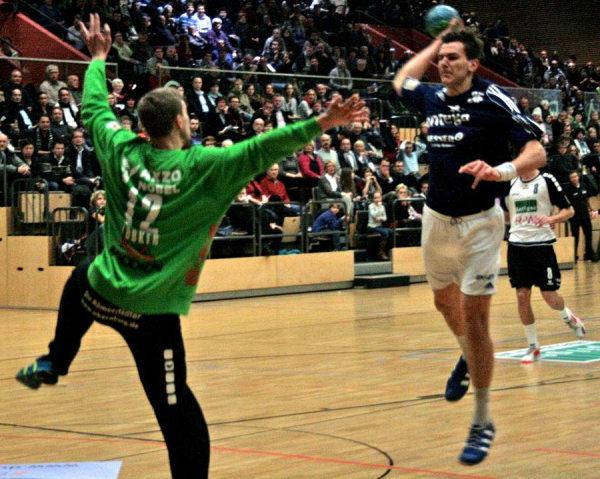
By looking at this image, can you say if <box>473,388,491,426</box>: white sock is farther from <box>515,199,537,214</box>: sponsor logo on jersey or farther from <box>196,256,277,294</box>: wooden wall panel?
<box>196,256,277,294</box>: wooden wall panel

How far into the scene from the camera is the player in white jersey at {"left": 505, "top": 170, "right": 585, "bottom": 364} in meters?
11.0

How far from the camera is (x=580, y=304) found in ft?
53.6

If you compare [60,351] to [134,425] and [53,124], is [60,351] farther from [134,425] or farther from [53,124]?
[53,124]

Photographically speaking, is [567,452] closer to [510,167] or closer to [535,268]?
[510,167]

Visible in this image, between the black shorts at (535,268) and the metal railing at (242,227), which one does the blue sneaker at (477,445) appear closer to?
the black shorts at (535,268)

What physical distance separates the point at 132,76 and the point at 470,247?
47.6 ft

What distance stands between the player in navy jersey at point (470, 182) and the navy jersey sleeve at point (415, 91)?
0.42 feet

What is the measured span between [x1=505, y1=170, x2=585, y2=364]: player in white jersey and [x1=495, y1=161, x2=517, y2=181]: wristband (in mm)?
4961

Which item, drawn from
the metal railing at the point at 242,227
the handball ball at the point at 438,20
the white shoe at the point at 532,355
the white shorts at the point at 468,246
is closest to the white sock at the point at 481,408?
the white shorts at the point at 468,246

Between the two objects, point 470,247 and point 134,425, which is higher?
point 470,247

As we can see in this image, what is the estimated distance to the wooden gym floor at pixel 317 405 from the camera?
21.4ft

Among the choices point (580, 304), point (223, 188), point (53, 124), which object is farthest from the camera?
point (53, 124)


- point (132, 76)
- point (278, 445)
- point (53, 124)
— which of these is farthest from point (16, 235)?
point (278, 445)

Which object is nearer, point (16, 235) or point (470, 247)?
point (470, 247)
